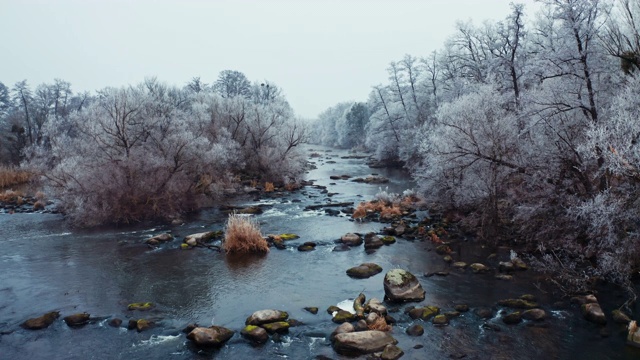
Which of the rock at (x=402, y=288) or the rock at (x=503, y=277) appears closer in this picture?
the rock at (x=402, y=288)

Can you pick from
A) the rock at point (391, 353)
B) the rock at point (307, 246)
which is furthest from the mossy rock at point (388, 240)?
the rock at point (391, 353)

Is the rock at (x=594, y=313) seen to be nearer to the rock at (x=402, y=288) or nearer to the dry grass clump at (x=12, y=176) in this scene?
the rock at (x=402, y=288)

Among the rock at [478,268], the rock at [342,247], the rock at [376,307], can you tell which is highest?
the rock at [342,247]

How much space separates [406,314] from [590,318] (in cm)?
486

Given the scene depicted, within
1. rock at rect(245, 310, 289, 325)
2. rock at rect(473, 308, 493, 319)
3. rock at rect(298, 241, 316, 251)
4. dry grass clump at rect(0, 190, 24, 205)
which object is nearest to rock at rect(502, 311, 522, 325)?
rock at rect(473, 308, 493, 319)

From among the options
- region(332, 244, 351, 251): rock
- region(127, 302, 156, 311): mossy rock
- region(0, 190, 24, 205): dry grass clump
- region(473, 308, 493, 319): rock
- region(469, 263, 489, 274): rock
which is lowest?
region(473, 308, 493, 319): rock

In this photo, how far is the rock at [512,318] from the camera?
11.4 metres

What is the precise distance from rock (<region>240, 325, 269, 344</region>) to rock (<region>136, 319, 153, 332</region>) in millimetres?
2685

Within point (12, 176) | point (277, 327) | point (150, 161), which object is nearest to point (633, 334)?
point (277, 327)

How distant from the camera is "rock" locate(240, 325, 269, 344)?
10.8 meters

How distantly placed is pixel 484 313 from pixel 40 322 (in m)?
12.5

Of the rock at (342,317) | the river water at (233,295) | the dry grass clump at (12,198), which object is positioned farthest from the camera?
the dry grass clump at (12,198)

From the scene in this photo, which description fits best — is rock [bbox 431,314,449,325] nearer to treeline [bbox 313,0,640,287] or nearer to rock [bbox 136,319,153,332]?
treeline [bbox 313,0,640,287]

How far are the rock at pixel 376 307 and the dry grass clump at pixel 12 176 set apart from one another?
4146 centimetres
